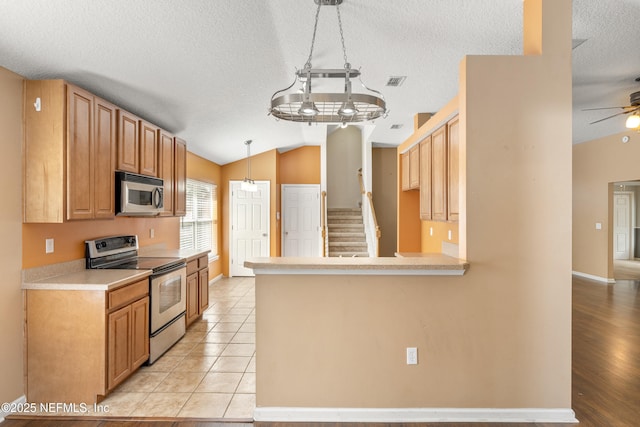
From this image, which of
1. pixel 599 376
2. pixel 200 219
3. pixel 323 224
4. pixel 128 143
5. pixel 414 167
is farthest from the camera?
pixel 323 224

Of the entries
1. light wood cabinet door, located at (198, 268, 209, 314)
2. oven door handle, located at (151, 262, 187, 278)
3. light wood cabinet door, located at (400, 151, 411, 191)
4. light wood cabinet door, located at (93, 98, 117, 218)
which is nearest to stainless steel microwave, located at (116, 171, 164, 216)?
light wood cabinet door, located at (93, 98, 117, 218)

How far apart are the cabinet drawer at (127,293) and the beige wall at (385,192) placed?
17.8 ft

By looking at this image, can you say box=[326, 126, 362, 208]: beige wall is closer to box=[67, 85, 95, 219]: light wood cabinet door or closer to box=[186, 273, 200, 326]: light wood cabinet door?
box=[186, 273, 200, 326]: light wood cabinet door

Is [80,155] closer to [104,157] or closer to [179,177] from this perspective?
[104,157]

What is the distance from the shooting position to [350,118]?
2.38 metres

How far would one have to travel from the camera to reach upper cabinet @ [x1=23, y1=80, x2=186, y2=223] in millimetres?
2582

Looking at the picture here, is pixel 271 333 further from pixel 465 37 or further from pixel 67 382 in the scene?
pixel 465 37

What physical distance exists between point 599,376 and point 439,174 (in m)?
2.21

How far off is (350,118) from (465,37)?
135 cm

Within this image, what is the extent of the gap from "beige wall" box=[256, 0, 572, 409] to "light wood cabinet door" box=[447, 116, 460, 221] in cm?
70

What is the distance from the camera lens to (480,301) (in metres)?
2.43

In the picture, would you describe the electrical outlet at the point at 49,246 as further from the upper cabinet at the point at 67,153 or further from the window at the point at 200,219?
the window at the point at 200,219

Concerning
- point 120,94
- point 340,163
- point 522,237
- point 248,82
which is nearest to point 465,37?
point 522,237

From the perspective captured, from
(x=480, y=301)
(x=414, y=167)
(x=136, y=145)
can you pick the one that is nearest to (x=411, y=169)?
(x=414, y=167)
